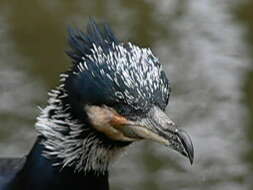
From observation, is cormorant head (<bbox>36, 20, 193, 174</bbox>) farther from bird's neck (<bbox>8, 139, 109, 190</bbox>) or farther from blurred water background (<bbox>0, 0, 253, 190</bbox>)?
blurred water background (<bbox>0, 0, 253, 190</bbox>)

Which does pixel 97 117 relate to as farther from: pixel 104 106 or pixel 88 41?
pixel 88 41

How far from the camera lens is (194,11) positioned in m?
7.75

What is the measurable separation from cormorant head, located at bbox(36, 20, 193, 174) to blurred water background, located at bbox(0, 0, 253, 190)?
1995 mm

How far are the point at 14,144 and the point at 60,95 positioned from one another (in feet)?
7.52

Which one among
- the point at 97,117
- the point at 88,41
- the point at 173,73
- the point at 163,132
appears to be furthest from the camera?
the point at 173,73

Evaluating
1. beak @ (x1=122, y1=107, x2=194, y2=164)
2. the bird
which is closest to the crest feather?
the bird

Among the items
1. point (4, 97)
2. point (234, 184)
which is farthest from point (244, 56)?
point (4, 97)

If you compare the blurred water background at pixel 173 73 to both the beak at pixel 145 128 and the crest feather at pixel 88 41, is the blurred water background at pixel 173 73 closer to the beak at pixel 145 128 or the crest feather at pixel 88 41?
the crest feather at pixel 88 41

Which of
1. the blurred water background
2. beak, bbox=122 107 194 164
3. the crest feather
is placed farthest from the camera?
the blurred water background

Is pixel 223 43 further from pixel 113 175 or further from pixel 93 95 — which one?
pixel 93 95

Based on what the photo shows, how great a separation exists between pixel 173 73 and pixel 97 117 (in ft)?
10.2

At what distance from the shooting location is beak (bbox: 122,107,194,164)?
369cm

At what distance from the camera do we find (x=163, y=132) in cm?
369

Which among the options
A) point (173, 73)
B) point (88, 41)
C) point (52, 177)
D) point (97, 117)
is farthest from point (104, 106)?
point (173, 73)
